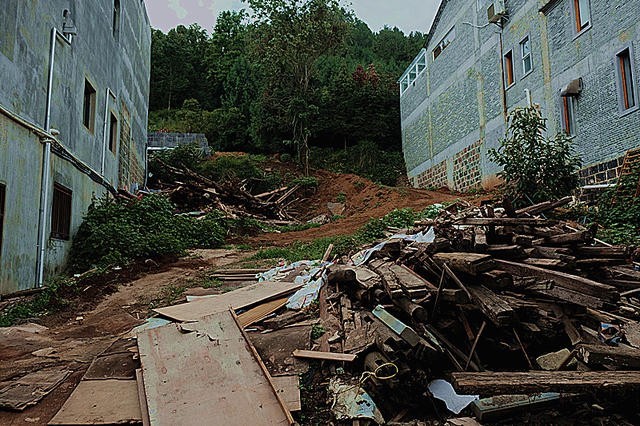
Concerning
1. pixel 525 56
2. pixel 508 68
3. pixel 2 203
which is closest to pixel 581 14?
pixel 525 56

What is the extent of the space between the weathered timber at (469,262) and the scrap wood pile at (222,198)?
1267cm

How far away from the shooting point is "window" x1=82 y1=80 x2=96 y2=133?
1097cm

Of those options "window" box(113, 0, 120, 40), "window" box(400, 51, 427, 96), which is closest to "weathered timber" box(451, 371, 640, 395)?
"window" box(113, 0, 120, 40)

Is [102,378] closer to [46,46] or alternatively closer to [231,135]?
[46,46]

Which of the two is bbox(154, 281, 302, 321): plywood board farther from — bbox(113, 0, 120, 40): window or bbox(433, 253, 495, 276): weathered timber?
bbox(113, 0, 120, 40): window

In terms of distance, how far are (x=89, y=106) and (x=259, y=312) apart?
28.6 feet

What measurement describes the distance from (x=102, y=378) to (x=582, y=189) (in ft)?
37.2

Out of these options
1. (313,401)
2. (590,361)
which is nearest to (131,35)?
(313,401)

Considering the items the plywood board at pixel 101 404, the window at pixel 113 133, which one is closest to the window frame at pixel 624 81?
the plywood board at pixel 101 404

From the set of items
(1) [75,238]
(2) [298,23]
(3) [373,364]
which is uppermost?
(2) [298,23]

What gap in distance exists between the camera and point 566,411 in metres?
3.41

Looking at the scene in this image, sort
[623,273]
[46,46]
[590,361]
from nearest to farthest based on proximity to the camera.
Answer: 1. [590,361]
2. [623,273]
3. [46,46]

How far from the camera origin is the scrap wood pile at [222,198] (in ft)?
58.2

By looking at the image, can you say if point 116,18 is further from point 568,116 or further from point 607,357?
point 607,357
